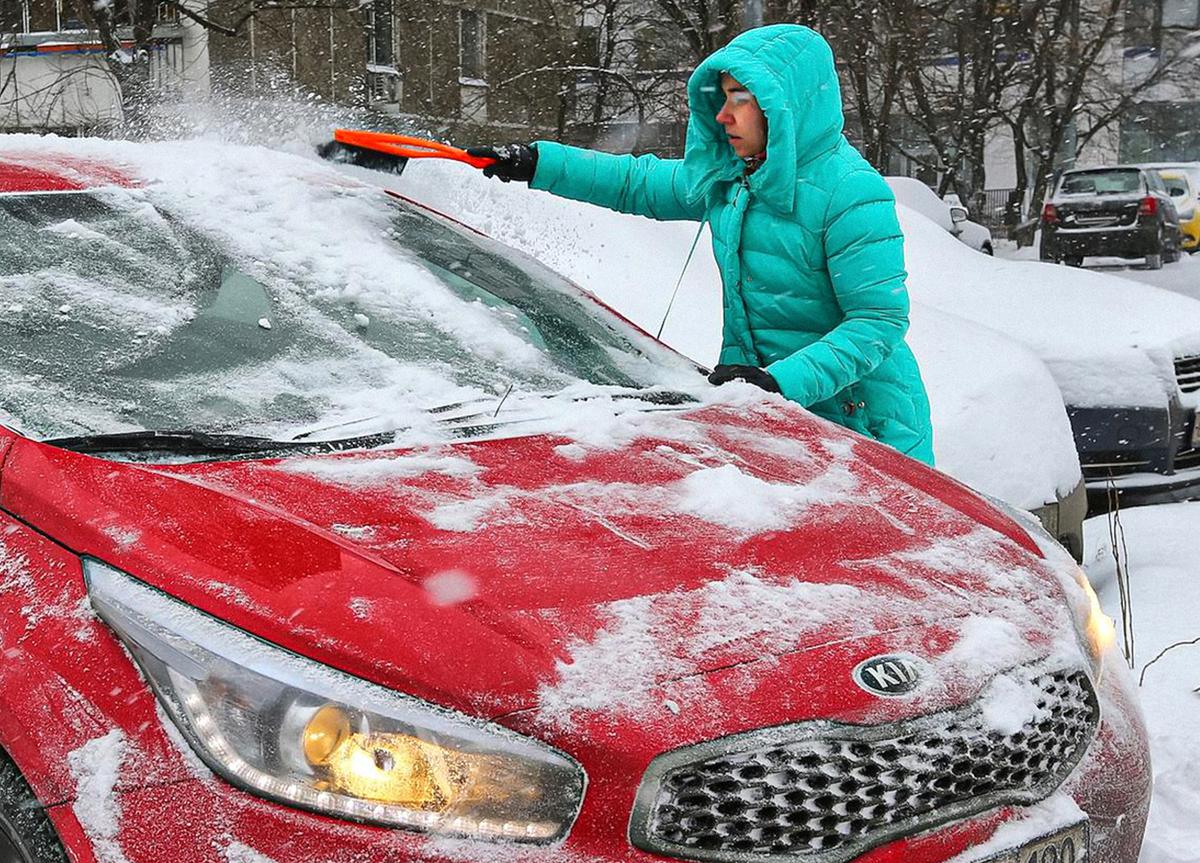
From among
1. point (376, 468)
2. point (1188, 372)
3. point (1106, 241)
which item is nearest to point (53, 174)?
point (376, 468)

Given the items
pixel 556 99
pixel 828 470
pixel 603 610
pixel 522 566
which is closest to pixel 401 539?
pixel 522 566

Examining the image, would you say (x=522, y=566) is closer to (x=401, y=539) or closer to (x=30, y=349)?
(x=401, y=539)

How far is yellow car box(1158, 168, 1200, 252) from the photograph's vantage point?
26953mm

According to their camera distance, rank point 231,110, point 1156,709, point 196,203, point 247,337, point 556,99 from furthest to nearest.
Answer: point 556,99, point 231,110, point 1156,709, point 196,203, point 247,337

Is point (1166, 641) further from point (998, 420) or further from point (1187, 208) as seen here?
point (1187, 208)

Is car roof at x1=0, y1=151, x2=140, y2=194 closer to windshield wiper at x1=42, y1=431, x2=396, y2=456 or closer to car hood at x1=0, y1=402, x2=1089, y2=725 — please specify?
windshield wiper at x1=42, y1=431, x2=396, y2=456

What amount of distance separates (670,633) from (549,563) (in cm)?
21

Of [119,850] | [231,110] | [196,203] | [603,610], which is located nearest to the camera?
[119,850]

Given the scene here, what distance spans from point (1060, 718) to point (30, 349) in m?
1.73

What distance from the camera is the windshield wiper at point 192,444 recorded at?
2088 mm

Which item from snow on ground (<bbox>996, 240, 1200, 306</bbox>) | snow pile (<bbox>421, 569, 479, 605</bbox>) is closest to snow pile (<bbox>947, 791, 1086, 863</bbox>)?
snow pile (<bbox>421, 569, 479, 605</bbox>)

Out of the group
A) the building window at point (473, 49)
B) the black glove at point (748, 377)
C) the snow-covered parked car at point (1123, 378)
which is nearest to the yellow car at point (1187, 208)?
the building window at point (473, 49)

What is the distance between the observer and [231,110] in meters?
6.09

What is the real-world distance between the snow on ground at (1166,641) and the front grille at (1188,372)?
54cm
